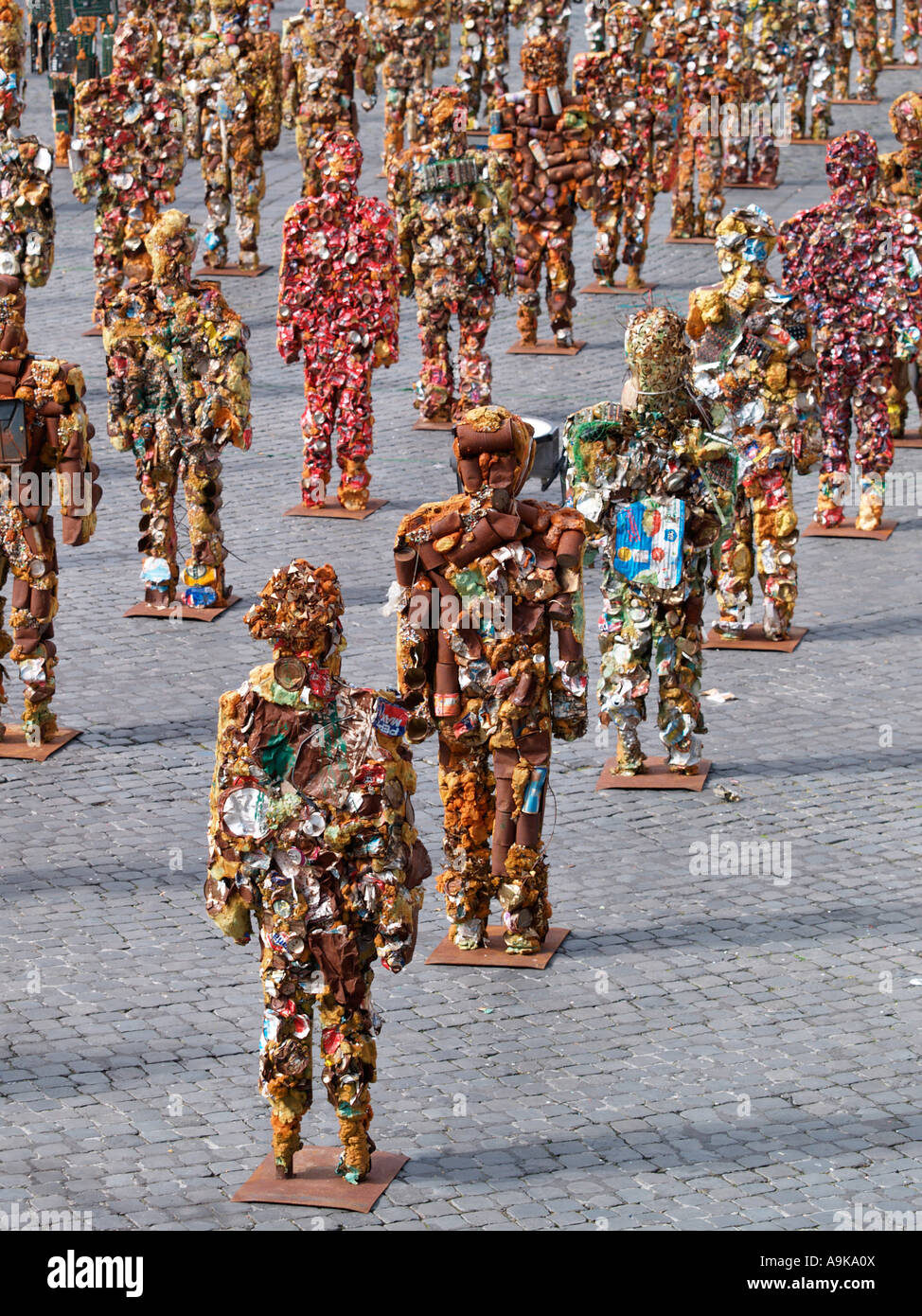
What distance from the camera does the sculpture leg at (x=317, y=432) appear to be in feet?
55.8

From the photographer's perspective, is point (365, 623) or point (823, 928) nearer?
point (823, 928)

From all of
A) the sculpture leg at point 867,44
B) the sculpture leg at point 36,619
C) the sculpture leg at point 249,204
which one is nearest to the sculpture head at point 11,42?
the sculpture leg at point 249,204

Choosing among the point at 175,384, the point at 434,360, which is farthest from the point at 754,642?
the point at 434,360

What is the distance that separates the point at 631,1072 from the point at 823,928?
5.57 ft

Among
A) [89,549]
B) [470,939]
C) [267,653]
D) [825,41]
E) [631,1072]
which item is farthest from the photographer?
[825,41]

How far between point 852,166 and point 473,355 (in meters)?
4.02

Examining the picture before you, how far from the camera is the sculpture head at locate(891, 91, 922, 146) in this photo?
18109 millimetres

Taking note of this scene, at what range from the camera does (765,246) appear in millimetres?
14289

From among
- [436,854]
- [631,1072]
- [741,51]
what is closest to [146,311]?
[436,854]

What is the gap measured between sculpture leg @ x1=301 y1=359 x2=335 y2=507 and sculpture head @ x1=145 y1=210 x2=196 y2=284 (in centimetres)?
223

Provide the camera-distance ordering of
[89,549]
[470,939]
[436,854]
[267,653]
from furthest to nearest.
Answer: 1. [89,549]
2. [267,653]
3. [436,854]
4. [470,939]

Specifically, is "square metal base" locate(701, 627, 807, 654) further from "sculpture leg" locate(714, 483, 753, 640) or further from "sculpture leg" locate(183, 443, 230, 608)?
"sculpture leg" locate(183, 443, 230, 608)

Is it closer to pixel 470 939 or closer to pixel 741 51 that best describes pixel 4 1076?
pixel 470 939

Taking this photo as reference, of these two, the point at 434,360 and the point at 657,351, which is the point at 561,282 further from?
the point at 657,351
